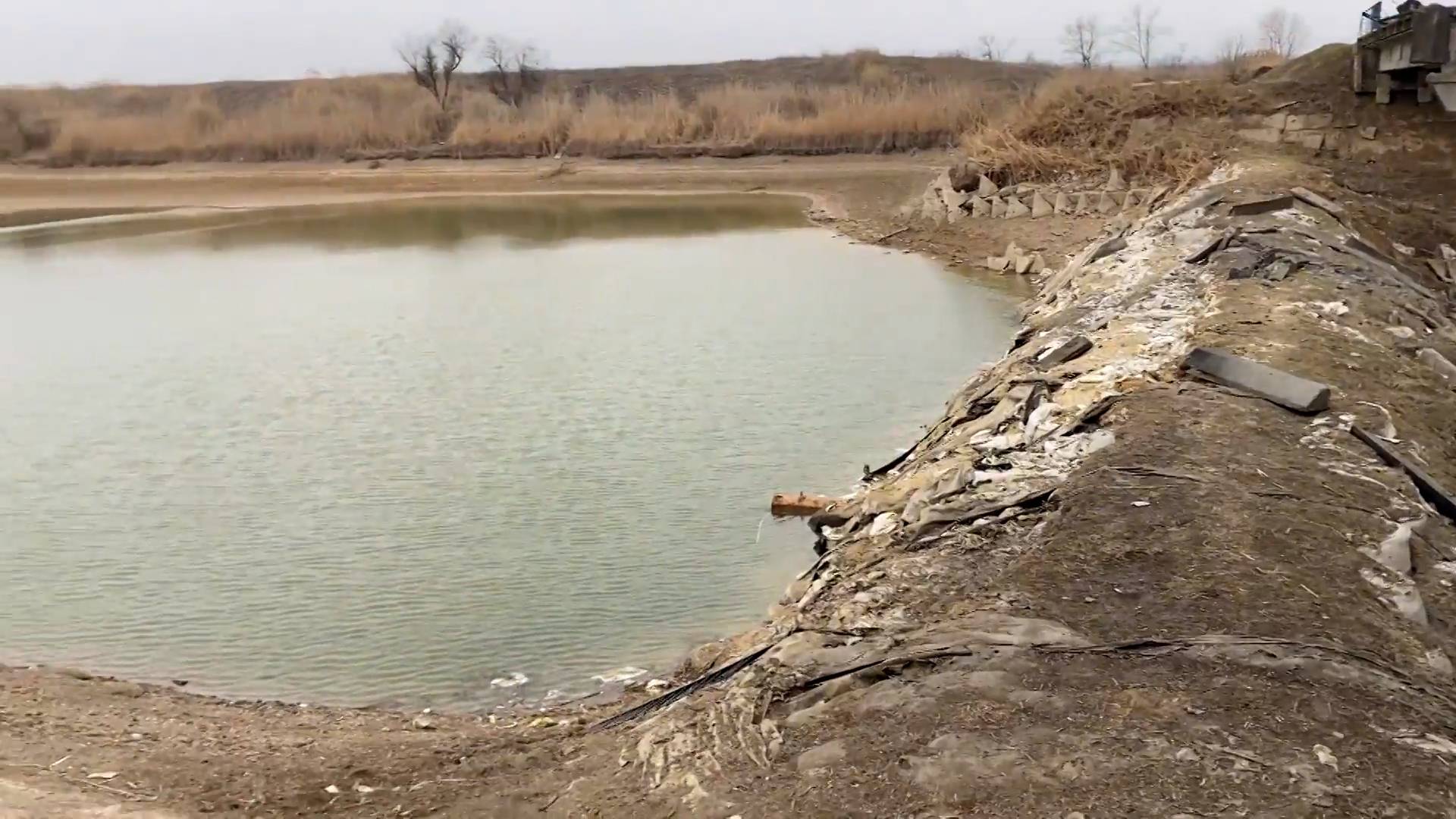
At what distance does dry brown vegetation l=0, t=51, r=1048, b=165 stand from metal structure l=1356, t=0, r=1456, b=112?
16.4 meters

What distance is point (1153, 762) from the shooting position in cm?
343

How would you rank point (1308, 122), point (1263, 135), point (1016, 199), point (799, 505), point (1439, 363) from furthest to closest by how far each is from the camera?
point (1016, 199) → point (1263, 135) → point (1308, 122) → point (799, 505) → point (1439, 363)

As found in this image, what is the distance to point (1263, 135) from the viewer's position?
17.2 metres

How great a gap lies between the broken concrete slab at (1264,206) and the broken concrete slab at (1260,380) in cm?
504

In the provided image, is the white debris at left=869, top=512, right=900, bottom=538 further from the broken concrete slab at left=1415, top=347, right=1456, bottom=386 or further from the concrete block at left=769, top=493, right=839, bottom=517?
the broken concrete slab at left=1415, top=347, right=1456, bottom=386

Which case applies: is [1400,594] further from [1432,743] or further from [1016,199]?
[1016,199]

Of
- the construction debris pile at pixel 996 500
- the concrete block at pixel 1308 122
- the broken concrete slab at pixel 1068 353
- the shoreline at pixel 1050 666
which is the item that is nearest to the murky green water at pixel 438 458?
the shoreline at pixel 1050 666

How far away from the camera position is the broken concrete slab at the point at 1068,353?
8367 millimetres

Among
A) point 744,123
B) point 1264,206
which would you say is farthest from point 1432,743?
point 744,123

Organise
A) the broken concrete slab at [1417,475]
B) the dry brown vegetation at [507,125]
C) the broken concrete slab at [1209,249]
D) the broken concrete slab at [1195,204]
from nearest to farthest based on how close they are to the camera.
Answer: the broken concrete slab at [1417,475] < the broken concrete slab at [1209,249] < the broken concrete slab at [1195,204] < the dry brown vegetation at [507,125]

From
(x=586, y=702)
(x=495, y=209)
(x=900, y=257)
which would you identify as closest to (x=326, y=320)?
(x=900, y=257)

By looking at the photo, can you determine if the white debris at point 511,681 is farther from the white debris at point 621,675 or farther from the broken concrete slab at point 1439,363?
the broken concrete slab at point 1439,363

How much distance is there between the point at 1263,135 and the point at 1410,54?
355 cm

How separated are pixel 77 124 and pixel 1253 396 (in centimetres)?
5240
